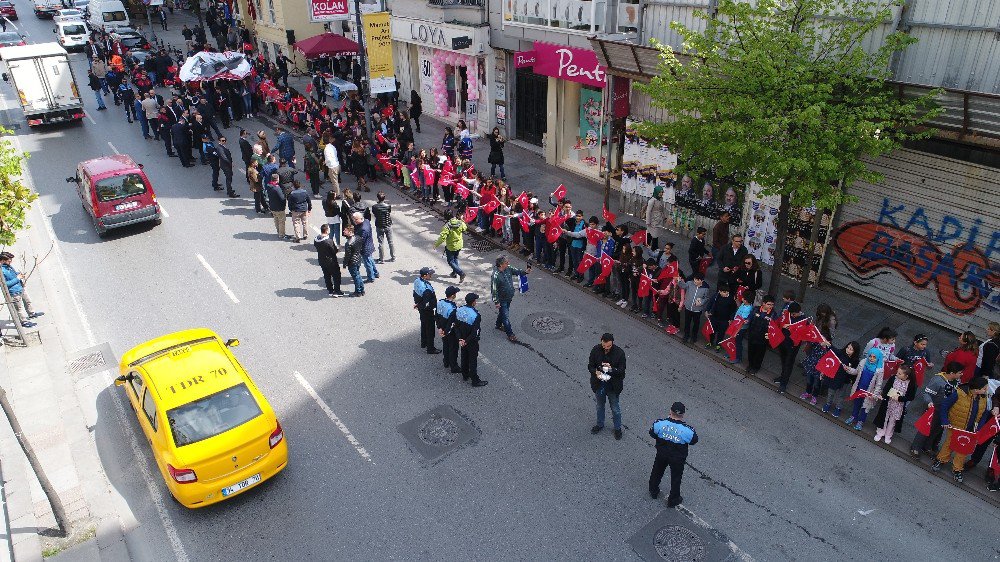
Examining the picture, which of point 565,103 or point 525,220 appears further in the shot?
point 565,103

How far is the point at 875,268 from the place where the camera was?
43.9ft

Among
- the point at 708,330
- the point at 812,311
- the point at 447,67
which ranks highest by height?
the point at 447,67

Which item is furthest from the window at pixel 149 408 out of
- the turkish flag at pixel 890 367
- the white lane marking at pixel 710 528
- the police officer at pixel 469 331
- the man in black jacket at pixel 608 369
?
the turkish flag at pixel 890 367

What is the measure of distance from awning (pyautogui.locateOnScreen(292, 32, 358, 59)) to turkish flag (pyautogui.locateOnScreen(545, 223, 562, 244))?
738 inches

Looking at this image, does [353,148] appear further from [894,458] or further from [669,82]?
[894,458]

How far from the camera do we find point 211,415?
8.92 metres

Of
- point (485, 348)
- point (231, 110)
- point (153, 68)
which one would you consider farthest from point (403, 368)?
point (153, 68)

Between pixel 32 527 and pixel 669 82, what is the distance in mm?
11848

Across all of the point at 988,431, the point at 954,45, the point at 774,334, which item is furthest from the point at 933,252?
the point at 988,431

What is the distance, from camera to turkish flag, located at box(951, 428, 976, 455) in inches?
351

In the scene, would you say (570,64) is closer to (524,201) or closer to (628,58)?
(628,58)

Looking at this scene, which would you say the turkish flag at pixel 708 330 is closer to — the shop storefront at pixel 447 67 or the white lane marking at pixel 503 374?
the white lane marking at pixel 503 374

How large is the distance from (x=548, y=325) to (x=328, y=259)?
15.7 ft

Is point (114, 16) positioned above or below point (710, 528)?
above
